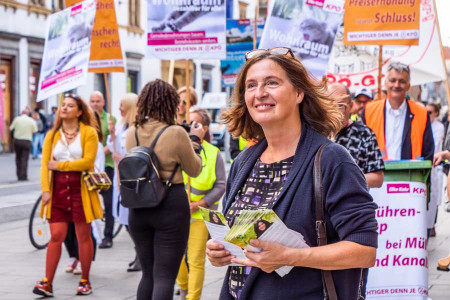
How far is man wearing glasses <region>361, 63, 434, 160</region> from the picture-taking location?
6980mm

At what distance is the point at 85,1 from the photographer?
8750mm

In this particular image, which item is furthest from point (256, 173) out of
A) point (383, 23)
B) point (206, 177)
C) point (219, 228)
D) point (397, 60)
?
point (397, 60)

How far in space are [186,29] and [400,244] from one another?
316 cm

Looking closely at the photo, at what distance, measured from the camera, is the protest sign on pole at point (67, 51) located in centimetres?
842

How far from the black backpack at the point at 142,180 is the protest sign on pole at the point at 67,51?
2.65 meters

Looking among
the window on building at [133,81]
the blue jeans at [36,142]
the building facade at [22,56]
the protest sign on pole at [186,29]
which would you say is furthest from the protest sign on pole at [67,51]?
the window on building at [133,81]

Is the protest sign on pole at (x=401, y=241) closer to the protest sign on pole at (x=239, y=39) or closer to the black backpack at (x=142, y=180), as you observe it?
the black backpack at (x=142, y=180)

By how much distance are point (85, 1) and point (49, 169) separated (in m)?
2.01

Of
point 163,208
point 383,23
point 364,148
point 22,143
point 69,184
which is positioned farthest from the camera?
point 22,143

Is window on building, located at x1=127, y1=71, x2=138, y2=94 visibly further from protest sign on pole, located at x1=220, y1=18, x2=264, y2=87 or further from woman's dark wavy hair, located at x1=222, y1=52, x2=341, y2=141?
woman's dark wavy hair, located at x1=222, y1=52, x2=341, y2=141

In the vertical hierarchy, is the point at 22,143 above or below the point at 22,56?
below

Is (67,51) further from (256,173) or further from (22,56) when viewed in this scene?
(22,56)

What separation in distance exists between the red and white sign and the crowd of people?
206 millimetres

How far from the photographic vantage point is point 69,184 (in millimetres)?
7625
